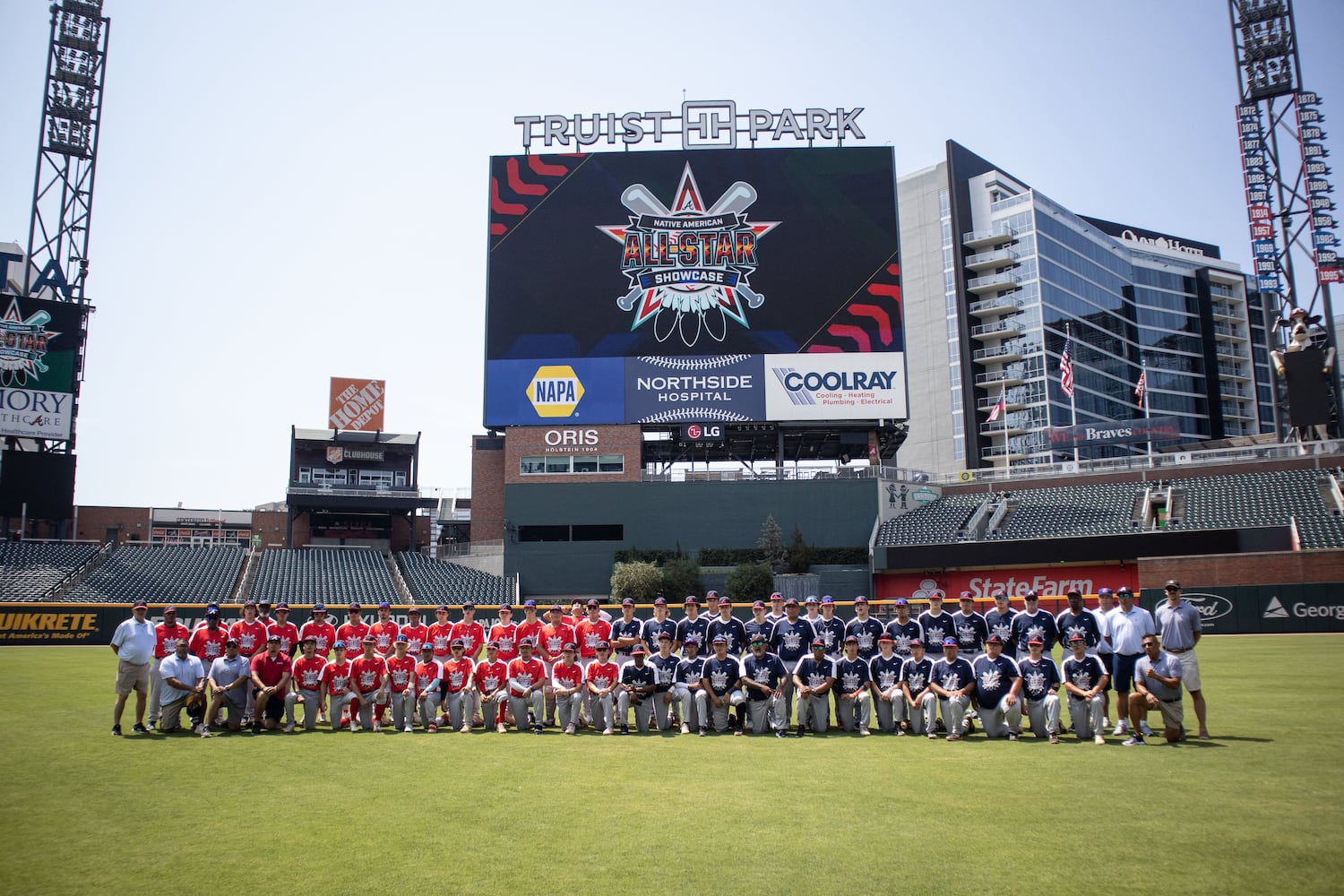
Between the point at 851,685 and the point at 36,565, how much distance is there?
144ft

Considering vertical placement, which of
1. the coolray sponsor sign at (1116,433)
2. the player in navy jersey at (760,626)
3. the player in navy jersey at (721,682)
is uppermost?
the coolray sponsor sign at (1116,433)

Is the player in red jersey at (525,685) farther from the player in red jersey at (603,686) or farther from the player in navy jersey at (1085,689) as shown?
the player in navy jersey at (1085,689)

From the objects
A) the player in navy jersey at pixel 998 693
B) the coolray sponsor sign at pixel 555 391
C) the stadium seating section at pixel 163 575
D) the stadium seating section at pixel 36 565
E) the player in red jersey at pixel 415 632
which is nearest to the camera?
the player in navy jersey at pixel 998 693

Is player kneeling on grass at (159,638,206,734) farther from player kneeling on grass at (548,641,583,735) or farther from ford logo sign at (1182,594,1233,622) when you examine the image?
ford logo sign at (1182,594,1233,622)

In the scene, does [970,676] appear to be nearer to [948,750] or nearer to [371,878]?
[948,750]

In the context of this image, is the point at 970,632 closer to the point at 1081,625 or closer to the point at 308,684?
the point at 1081,625

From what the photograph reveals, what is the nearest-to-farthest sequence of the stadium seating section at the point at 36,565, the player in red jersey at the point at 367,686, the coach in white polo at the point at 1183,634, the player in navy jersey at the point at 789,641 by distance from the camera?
the coach in white polo at the point at 1183,634 < the player in navy jersey at the point at 789,641 < the player in red jersey at the point at 367,686 < the stadium seating section at the point at 36,565

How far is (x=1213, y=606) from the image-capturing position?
30.7 meters

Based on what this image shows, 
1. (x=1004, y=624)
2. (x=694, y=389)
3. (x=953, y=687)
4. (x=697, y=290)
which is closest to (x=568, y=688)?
(x=953, y=687)

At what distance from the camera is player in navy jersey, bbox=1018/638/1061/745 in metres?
12.6

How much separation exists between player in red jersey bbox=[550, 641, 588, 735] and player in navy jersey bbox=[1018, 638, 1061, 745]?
647cm

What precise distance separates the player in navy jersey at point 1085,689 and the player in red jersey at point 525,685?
25.1 ft

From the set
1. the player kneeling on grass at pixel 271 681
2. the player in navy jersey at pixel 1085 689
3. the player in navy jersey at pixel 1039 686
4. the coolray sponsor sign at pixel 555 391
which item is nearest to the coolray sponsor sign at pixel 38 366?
the coolray sponsor sign at pixel 555 391

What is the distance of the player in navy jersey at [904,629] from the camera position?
14336 mm
